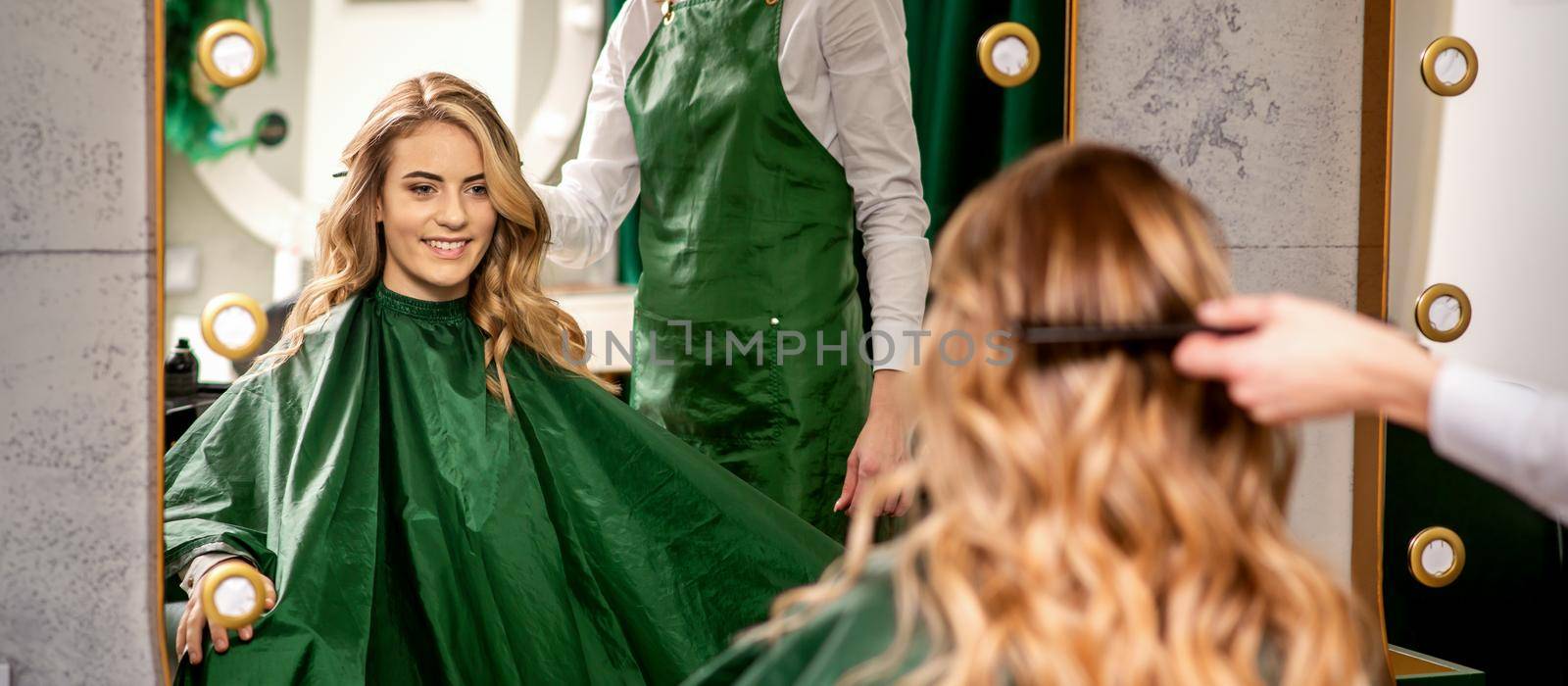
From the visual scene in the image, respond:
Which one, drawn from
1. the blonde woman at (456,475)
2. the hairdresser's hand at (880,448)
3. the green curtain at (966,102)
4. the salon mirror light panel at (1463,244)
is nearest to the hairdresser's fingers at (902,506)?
the hairdresser's hand at (880,448)

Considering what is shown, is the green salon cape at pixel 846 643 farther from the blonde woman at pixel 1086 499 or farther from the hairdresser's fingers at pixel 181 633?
the hairdresser's fingers at pixel 181 633

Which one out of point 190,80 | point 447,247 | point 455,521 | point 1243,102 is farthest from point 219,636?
point 1243,102

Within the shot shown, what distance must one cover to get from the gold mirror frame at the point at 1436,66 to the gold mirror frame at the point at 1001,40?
68cm

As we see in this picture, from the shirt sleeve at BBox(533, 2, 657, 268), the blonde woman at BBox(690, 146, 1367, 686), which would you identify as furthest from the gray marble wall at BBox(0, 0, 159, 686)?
the blonde woman at BBox(690, 146, 1367, 686)

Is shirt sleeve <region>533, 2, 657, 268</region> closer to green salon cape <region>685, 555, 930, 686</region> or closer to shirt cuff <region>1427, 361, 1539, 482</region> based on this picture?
green salon cape <region>685, 555, 930, 686</region>

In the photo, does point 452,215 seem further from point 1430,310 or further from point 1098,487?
point 1430,310

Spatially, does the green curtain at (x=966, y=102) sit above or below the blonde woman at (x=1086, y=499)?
above

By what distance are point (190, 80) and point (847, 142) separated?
936 millimetres

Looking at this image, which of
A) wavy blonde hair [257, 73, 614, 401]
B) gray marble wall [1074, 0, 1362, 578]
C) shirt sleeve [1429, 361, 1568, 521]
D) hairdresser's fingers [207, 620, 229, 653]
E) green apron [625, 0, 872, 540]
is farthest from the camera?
gray marble wall [1074, 0, 1362, 578]

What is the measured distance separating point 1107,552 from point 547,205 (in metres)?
1.24

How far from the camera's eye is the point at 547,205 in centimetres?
202

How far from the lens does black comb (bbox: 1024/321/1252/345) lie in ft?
3.29

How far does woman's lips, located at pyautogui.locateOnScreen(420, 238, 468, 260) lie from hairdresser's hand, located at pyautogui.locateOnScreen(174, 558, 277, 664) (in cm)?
51

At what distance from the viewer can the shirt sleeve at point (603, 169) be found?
204cm
